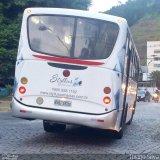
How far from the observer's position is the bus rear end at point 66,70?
35.2ft

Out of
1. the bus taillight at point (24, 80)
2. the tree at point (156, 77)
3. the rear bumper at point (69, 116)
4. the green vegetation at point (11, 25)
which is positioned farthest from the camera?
the tree at point (156, 77)

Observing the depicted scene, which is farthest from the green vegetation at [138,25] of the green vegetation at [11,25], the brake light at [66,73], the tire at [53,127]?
the brake light at [66,73]

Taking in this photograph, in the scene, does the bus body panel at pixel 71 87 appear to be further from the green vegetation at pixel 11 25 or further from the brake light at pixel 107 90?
the green vegetation at pixel 11 25

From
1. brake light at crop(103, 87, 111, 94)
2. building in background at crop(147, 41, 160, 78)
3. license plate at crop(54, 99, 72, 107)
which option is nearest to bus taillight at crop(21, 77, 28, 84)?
license plate at crop(54, 99, 72, 107)

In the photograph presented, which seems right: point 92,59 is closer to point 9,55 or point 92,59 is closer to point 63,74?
point 63,74

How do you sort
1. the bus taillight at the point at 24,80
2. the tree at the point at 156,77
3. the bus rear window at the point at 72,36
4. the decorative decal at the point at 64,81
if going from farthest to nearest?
the tree at the point at 156,77, the bus rear window at the point at 72,36, the bus taillight at the point at 24,80, the decorative decal at the point at 64,81

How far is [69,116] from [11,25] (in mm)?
22913

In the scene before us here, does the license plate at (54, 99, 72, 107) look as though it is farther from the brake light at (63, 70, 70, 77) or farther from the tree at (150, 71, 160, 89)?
the tree at (150, 71, 160, 89)

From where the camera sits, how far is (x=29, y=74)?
11.0 metres

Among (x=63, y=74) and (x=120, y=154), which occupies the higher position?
(x=63, y=74)

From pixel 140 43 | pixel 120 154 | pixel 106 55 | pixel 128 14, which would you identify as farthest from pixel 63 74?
pixel 128 14

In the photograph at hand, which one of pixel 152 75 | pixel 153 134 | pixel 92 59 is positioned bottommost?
pixel 152 75

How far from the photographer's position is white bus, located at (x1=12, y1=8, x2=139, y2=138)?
1074 cm

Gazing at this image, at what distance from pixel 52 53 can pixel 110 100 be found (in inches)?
66.2
